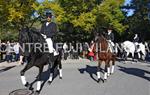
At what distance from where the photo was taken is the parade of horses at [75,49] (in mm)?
12766

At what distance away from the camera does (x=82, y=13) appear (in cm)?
3512

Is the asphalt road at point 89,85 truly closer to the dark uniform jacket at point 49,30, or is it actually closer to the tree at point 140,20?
the dark uniform jacket at point 49,30

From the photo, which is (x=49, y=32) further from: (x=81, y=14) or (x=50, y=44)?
(x=81, y=14)

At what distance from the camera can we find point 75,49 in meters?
34.9

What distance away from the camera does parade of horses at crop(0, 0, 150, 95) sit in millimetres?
12766

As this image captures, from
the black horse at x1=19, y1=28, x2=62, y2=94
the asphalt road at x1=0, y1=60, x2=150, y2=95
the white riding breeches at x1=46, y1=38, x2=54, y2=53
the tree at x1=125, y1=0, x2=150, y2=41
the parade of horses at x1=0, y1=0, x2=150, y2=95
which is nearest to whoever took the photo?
the black horse at x1=19, y1=28, x2=62, y2=94

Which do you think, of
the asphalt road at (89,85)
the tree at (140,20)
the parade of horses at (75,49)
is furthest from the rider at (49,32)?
the tree at (140,20)

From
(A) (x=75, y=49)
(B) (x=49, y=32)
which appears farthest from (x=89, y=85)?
(A) (x=75, y=49)

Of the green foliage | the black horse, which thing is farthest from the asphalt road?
the green foliage

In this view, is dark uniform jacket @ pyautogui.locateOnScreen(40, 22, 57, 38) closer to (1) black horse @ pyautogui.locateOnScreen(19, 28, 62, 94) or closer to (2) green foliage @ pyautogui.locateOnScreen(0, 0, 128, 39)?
(1) black horse @ pyautogui.locateOnScreen(19, 28, 62, 94)

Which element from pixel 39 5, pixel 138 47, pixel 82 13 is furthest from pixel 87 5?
pixel 138 47

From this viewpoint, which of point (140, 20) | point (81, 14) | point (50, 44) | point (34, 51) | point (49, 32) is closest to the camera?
point (34, 51)

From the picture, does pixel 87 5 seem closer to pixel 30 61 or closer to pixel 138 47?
pixel 138 47

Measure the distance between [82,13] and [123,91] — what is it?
23.2 metres
